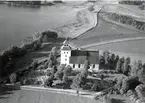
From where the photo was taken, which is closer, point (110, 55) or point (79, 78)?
→ point (79, 78)

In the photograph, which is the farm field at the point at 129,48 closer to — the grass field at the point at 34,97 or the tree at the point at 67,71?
the tree at the point at 67,71

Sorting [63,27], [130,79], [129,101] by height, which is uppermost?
[63,27]

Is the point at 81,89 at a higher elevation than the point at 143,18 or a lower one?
lower

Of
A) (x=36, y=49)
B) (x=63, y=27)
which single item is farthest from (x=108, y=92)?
(x=63, y=27)

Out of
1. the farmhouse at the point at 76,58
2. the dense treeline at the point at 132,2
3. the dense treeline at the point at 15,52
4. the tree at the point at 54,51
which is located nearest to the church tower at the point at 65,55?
the farmhouse at the point at 76,58

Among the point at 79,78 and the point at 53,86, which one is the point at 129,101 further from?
the point at 53,86

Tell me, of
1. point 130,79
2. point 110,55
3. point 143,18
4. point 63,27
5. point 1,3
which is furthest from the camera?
point 143,18

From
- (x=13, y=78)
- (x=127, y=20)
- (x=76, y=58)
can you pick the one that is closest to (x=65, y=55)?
(x=76, y=58)
